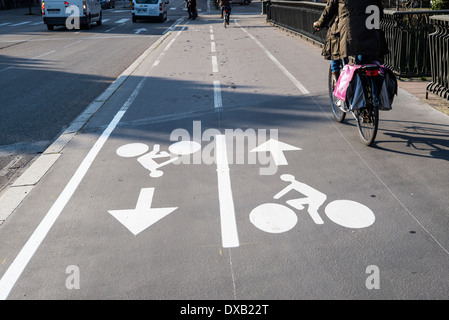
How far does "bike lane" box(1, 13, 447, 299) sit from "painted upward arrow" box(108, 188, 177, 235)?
18 mm

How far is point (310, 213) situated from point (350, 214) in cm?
34

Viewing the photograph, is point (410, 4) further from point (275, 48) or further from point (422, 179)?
point (422, 179)

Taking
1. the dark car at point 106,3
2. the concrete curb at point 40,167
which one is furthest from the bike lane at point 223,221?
the dark car at point 106,3

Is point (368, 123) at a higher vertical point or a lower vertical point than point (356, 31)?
lower

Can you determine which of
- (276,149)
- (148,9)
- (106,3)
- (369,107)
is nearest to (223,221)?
(276,149)

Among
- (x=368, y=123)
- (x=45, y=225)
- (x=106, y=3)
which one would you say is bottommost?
(x=45, y=225)

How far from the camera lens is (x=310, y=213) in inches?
167

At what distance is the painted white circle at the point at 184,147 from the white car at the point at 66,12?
895 inches

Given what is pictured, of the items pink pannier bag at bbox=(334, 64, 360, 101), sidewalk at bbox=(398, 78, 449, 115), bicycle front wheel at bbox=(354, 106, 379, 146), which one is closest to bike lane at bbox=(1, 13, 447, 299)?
bicycle front wheel at bbox=(354, 106, 379, 146)

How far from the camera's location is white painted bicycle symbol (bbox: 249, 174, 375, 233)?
4035mm

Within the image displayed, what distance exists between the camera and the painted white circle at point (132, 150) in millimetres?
6035

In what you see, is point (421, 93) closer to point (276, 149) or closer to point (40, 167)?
point (276, 149)

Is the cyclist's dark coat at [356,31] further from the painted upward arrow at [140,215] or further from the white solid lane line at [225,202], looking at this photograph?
the painted upward arrow at [140,215]

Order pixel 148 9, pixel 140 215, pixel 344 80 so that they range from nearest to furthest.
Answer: pixel 140 215 → pixel 344 80 → pixel 148 9
